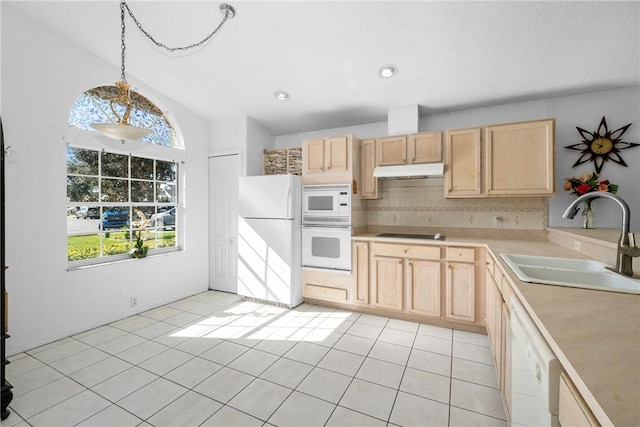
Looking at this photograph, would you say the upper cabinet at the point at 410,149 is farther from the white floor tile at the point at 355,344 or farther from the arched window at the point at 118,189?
the arched window at the point at 118,189

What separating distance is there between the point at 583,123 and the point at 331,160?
275 centimetres

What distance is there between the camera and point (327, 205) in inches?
140

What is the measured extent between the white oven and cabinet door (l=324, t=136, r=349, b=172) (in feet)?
2.54

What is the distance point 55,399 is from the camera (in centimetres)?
191

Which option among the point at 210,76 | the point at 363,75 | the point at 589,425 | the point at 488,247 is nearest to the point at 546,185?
the point at 488,247

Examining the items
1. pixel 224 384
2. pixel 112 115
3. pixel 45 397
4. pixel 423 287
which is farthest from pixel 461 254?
A: pixel 112 115

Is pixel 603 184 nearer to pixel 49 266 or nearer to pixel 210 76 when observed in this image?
pixel 210 76

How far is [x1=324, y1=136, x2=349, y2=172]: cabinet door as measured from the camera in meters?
3.53

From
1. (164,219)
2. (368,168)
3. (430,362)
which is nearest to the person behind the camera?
(430,362)

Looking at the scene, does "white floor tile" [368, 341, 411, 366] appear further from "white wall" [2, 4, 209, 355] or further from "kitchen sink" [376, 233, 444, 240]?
"white wall" [2, 4, 209, 355]

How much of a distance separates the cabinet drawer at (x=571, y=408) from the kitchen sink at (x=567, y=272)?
80 centimetres

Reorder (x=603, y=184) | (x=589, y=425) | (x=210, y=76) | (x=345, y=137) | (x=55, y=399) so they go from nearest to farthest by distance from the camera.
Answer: (x=589, y=425) < (x=55, y=399) < (x=603, y=184) < (x=210, y=76) < (x=345, y=137)

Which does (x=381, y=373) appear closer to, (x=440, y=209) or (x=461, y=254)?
(x=461, y=254)

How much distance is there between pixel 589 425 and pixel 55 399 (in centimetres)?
282
